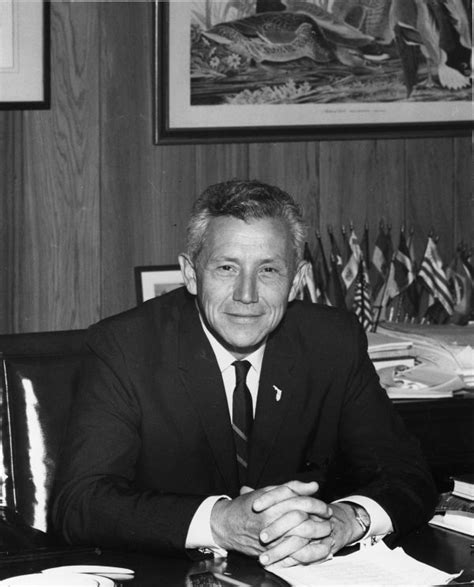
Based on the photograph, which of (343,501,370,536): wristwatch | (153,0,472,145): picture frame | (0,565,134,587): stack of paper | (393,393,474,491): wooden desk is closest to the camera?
(0,565,134,587): stack of paper

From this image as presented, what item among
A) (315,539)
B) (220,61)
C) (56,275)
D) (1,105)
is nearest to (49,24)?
(1,105)

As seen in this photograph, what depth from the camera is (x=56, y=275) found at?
380 cm

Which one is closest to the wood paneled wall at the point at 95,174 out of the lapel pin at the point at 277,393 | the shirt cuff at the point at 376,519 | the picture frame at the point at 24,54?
the picture frame at the point at 24,54

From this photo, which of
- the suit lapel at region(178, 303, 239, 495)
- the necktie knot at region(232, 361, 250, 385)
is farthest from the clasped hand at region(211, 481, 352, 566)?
the necktie knot at region(232, 361, 250, 385)

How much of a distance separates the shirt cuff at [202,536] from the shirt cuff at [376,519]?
34cm

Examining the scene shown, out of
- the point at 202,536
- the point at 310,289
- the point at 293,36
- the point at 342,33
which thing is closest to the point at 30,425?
the point at 202,536

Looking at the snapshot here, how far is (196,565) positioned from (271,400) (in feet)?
2.59

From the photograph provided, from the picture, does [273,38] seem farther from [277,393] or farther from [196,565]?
[196,565]

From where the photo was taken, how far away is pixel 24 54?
3678mm

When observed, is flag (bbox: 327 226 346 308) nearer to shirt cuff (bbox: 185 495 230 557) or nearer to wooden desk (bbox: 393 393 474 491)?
wooden desk (bbox: 393 393 474 491)

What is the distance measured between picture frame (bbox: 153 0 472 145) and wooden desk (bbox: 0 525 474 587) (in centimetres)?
219

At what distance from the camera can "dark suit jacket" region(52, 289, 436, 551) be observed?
2.27m

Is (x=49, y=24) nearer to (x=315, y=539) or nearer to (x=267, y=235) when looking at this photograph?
(x=267, y=235)

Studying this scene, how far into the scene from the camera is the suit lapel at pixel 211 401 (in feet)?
8.27
